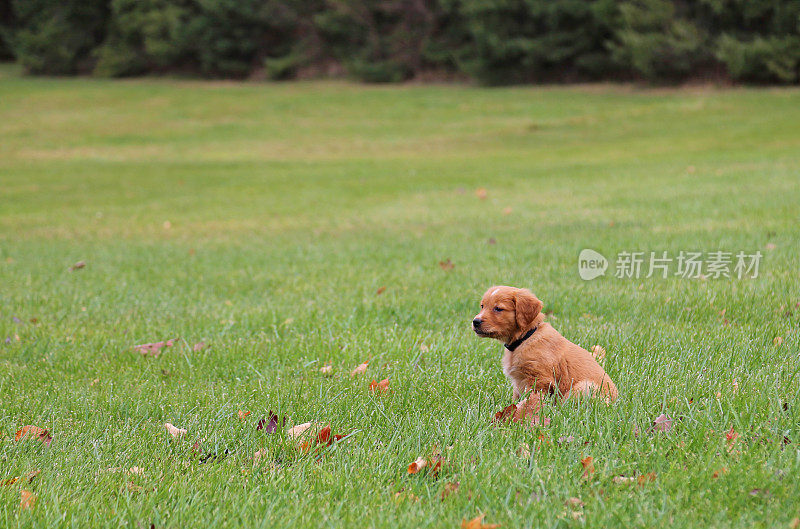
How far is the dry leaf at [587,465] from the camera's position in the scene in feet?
8.79

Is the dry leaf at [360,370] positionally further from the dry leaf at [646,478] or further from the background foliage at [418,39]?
the background foliage at [418,39]

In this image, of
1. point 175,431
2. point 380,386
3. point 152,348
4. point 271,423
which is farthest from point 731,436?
point 152,348

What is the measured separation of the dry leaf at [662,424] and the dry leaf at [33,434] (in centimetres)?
261

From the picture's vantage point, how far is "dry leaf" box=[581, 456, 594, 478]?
268 centimetres

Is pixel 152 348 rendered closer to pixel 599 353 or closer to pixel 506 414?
pixel 506 414

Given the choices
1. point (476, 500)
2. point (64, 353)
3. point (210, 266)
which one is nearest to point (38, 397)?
point (64, 353)

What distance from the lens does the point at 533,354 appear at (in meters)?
3.49

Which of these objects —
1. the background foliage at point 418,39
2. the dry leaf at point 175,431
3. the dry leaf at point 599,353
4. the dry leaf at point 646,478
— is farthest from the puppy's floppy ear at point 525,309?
the background foliage at point 418,39

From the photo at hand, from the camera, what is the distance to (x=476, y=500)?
2557mm

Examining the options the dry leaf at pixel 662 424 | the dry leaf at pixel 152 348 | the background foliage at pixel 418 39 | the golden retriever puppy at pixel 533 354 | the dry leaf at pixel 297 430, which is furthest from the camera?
the background foliage at pixel 418 39

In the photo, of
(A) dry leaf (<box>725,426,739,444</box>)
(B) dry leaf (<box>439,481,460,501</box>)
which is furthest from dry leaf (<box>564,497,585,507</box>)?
(A) dry leaf (<box>725,426,739,444</box>)

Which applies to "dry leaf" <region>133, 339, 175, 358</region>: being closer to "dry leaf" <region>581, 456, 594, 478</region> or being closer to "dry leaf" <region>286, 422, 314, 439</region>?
"dry leaf" <region>286, 422, 314, 439</region>

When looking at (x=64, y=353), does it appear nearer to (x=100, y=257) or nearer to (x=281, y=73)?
(x=100, y=257)

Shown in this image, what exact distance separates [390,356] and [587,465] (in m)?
1.81
